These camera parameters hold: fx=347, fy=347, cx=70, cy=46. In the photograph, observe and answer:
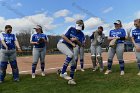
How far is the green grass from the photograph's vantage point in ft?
31.2

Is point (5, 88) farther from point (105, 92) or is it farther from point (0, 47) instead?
point (105, 92)

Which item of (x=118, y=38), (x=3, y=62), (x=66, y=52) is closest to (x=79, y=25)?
(x=66, y=52)

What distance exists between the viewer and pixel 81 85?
10.3 meters

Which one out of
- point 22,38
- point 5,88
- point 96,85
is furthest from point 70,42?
point 22,38

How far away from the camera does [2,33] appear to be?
11539 mm

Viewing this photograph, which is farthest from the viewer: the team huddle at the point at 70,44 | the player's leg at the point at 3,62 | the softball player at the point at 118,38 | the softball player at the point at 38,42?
the softball player at the point at 38,42

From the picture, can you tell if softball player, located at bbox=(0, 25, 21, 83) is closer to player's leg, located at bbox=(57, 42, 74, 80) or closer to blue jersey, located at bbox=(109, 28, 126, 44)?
player's leg, located at bbox=(57, 42, 74, 80)

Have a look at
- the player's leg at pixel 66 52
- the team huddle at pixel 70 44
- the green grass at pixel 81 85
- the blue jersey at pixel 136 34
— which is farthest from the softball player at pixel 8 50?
the blue jersey at pixel 136 34

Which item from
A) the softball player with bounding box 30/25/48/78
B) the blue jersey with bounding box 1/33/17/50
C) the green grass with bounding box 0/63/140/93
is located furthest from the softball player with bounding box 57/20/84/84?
the softball player with bounding box 30/25/48/78

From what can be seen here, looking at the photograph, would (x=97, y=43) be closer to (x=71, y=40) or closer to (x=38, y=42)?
(x=38, y=42)

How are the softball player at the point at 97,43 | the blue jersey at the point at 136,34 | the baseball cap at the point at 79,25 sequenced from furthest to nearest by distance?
the softball player at the point at 97,43
the blue jersey at the point at 136,34
the baseball cap at the point at 79,25

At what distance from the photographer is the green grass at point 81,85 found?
31.2 feet

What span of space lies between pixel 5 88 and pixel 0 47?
1.93 m

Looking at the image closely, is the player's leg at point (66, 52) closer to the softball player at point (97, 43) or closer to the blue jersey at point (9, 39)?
the blue jersey at point (9, 39)
